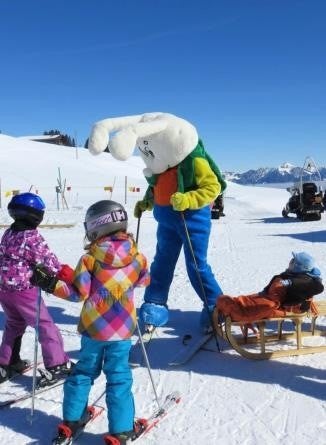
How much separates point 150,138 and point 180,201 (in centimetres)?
72

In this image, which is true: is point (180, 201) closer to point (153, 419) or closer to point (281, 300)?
point (281, 300)

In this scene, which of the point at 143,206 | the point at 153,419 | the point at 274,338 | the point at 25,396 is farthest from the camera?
the point at 143,206

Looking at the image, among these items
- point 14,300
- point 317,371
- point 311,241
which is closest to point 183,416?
point 317,371

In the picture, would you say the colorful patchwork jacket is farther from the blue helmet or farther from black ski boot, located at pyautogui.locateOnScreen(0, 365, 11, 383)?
black ski boot, located at pyautogui.locateOnScreen(0, 365, 11, 383)

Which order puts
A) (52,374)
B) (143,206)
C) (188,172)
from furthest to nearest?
1. (143,206)
2. (188,172)
3. (52,374)

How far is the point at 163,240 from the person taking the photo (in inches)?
181

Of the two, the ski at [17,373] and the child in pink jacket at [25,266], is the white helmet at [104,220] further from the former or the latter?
the ski at [17,373]

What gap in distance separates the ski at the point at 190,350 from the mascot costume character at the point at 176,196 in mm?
211

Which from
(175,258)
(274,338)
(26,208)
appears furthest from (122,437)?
(175,258)

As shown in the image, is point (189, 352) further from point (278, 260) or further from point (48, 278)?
point (278, 260)

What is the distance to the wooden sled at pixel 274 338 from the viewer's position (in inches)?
148

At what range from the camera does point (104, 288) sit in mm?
2664

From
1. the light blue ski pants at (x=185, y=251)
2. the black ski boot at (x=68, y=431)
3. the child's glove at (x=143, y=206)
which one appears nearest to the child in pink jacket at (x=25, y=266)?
the black ski boot at (x=68, y=431)

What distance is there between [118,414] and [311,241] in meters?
8.36
